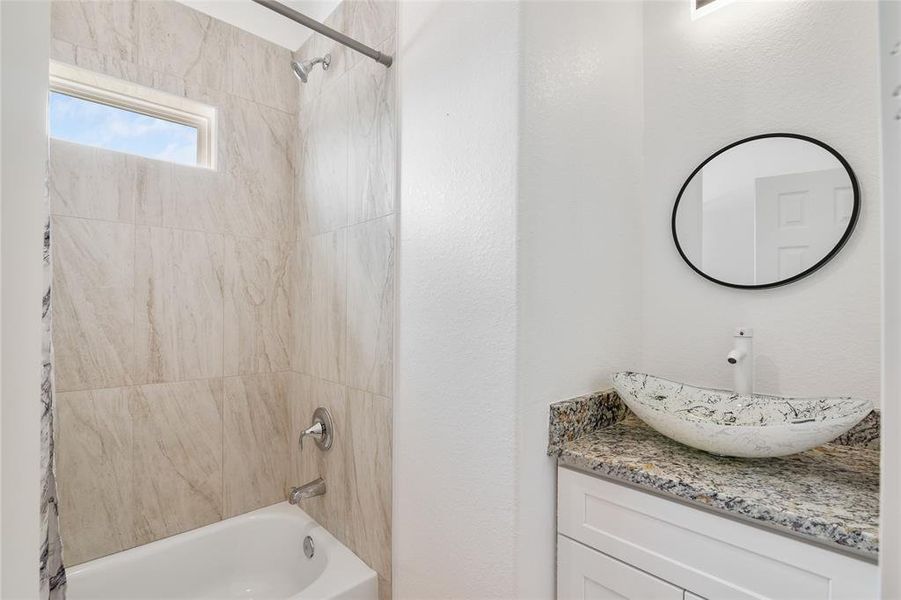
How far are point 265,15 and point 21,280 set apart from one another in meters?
2.18

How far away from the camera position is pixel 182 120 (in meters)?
1.91

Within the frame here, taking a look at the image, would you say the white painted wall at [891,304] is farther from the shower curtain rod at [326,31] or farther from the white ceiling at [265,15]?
the white ceiling at [265,15]

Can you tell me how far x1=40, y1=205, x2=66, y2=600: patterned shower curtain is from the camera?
682 millimetres

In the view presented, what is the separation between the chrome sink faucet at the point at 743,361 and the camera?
113cm

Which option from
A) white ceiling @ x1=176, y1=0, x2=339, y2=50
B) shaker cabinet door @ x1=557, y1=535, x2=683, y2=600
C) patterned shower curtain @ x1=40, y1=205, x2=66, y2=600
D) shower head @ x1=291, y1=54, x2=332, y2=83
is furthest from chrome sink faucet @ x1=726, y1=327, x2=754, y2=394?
white ceiling @ x1=176, y1=0, x2=339, y2=50

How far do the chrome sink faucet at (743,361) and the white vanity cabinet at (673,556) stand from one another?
1.36 ft

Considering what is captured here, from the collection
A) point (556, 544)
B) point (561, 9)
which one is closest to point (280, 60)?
point (561, 9)

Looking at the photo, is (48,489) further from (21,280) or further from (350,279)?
(350,279)

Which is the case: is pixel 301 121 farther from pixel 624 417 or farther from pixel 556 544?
pixel 556 544

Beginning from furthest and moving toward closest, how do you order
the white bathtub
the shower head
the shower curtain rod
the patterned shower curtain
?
the shower head → the white bathtub → the shower curtain rod → the patterned shower curtain

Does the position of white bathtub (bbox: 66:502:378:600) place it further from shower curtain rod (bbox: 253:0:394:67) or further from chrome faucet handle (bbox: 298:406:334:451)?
shower curtain rod (bbox: 253:0:394:67)

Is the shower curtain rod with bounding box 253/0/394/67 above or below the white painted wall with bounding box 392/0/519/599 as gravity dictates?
above

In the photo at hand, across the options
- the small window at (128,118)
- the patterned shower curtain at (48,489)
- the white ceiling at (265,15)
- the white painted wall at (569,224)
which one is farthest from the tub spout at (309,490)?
the white ceiling at (265,15)

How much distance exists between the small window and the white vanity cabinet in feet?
6.50
